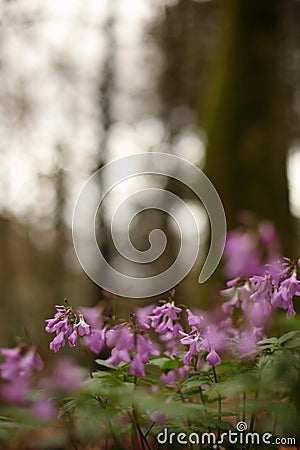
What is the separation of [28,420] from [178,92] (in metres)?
11.1

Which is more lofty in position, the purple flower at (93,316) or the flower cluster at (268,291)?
the flower cluster at (268,291)

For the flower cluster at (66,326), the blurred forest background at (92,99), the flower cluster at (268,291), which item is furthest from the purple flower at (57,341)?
the blurred forest background at (92,99)

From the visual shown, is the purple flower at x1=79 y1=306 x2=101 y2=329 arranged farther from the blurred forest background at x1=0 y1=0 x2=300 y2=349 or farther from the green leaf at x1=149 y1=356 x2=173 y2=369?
the blurred forest background at x1=0 y1=0 x2=300 y2=349

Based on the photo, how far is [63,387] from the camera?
140cm

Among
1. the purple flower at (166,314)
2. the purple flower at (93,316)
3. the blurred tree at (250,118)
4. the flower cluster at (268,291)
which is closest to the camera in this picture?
the flower cluster at (268,291)

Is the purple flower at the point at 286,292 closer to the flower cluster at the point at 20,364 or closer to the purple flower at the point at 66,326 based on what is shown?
the purple flower at the point at 66,326

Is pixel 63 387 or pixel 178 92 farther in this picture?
pixel 178 92

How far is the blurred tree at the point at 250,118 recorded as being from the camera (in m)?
6.11

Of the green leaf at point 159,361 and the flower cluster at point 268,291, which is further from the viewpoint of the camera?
the green leaf at point 159,361

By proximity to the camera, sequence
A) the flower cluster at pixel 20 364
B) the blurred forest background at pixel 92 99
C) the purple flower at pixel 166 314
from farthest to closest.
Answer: the blurred forest background at pixel 92 99, the purple flower at pixel 166 314, the flower cluster at pixel 20 364

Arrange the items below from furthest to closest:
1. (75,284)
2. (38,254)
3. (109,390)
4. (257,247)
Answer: (75,284) → (38,254) → (257,247) → (109,390)

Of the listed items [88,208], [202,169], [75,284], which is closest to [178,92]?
[88,208]

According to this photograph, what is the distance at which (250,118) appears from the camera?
641 centimetres

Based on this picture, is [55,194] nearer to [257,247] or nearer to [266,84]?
[266,84]
